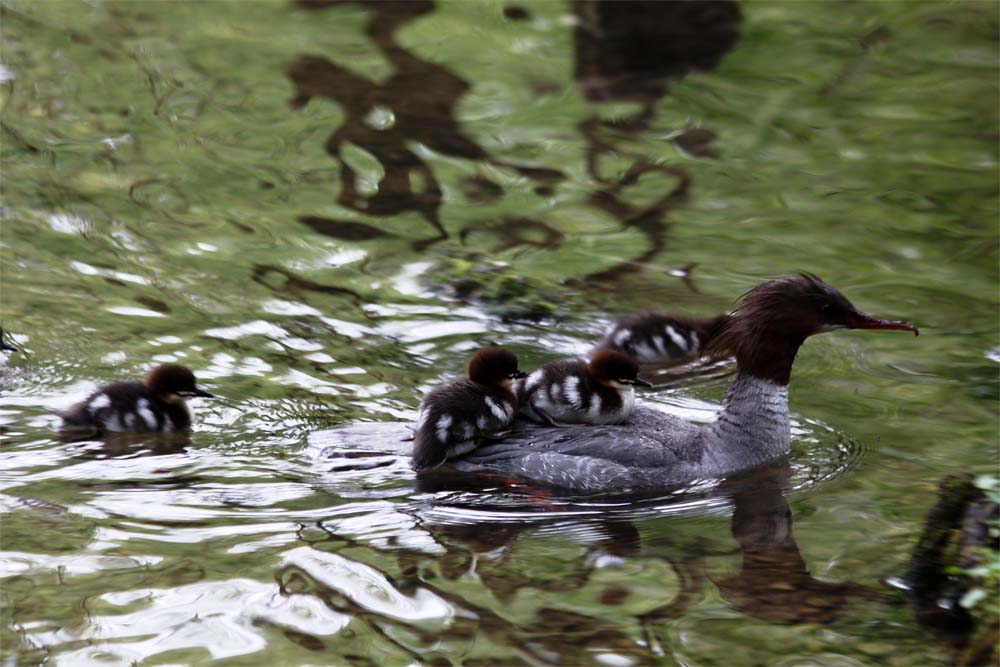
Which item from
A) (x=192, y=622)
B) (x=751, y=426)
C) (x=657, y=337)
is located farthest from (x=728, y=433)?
(x=192, y=622)

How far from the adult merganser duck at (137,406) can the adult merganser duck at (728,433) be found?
1.44 metres

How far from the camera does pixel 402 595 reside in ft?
15.2

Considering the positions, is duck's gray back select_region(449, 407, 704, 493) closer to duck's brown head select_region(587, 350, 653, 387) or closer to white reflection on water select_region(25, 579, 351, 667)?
duck's brown head select_region(587, 350, 653, 387)

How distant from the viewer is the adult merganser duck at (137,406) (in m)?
6.18

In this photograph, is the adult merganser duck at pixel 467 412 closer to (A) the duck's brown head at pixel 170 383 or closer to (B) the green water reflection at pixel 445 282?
(B) the green water reflection at pixel 445 282

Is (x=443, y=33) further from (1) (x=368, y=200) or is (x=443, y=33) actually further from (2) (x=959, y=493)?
(2) (x=959, y=493)

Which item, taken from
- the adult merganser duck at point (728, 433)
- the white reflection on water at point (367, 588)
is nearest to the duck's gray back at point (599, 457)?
the adult merganser duck at point (728, 433)

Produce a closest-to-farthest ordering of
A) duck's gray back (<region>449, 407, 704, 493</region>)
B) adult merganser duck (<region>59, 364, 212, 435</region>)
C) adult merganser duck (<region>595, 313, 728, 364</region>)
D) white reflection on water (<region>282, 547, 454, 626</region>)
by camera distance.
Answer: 1. white reflection on water (<region>282, 547, 454, 626</region>)
2. duck's gray back (<region>449, 407, 704, 493</region>)
3. adult merganser duck (<region>59, 364, 212, 435</region>)
4. adult merganser duck (<region>595, 313, 728, 364</region>)

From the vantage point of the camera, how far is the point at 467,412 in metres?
5.78

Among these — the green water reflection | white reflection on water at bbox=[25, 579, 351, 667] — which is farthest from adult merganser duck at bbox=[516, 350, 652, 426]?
white reflection on water at bbox=[25, 579, 351, 667]

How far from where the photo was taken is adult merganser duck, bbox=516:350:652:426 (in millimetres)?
6004

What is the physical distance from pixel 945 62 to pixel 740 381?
264 inches

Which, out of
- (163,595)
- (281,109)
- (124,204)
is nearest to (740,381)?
(163,595)

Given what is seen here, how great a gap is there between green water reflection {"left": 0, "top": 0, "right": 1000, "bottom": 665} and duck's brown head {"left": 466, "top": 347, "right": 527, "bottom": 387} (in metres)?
0.61
